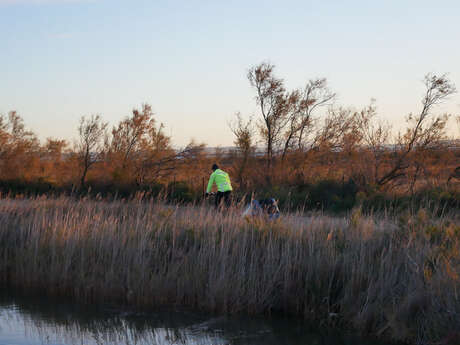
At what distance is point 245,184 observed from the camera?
84.2 ft

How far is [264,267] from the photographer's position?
9.09m

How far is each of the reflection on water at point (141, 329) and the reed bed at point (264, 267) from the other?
0.30 meters

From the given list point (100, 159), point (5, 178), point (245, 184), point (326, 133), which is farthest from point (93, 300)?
point (5, 178)

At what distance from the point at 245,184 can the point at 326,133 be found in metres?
4.46

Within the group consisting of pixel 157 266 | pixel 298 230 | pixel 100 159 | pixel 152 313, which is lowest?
pixel 152 313

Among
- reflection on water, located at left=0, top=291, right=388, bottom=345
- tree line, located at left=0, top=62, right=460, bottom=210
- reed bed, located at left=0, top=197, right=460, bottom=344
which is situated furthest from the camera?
tree line, located at left=0, top=62, right=460, bottom=210

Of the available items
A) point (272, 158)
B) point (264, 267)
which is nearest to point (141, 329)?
point (264, 267)

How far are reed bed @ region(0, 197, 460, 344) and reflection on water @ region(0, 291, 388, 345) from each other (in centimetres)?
30

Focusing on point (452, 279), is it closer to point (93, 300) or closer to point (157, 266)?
point (157, 266)

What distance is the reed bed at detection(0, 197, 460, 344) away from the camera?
7809 mm

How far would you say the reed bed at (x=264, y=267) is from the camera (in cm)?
781

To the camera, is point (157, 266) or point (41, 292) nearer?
point (157, 266)

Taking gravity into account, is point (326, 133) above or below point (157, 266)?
above

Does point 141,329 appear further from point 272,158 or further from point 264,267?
point 272,158
